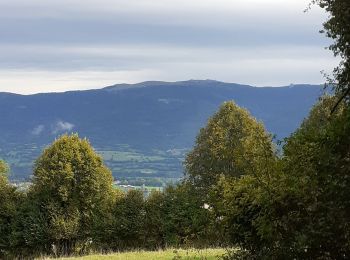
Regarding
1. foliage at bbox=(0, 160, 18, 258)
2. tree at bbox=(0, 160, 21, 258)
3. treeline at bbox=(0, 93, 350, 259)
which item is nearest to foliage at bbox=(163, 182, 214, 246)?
treeline at bbox=(0, 93, 350, 259)

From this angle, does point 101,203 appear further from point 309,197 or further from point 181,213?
point 309,197

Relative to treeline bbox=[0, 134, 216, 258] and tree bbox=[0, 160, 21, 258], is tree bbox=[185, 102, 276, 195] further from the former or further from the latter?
tree bbox=[0, 160, 21, 258]

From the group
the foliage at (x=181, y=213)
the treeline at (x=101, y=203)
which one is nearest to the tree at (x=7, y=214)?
the treeline at (x=101, y=203)

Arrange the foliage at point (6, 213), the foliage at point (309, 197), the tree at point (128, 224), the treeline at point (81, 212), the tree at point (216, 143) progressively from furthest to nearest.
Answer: the foliage at point (6, 213), the tree at point (128, 224), the treeline at point (81, 212), the tree at point (216, 143), the foliage at point (309, 197)

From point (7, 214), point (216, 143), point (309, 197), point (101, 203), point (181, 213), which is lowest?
point (7, 214)

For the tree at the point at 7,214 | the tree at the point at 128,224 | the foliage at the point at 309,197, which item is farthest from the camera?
the tree at the point at 7,214

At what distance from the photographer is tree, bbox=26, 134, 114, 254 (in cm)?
4531

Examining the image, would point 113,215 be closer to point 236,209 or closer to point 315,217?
point 236,209

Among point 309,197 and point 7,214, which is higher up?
point 309,197

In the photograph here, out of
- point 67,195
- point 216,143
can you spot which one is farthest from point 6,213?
point 216,143

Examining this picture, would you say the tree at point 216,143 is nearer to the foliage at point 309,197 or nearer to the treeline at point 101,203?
the treeline at point 101,203

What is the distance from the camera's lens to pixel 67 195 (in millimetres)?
46219

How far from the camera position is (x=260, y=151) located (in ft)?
42.1

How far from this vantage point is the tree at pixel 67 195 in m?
45.3
